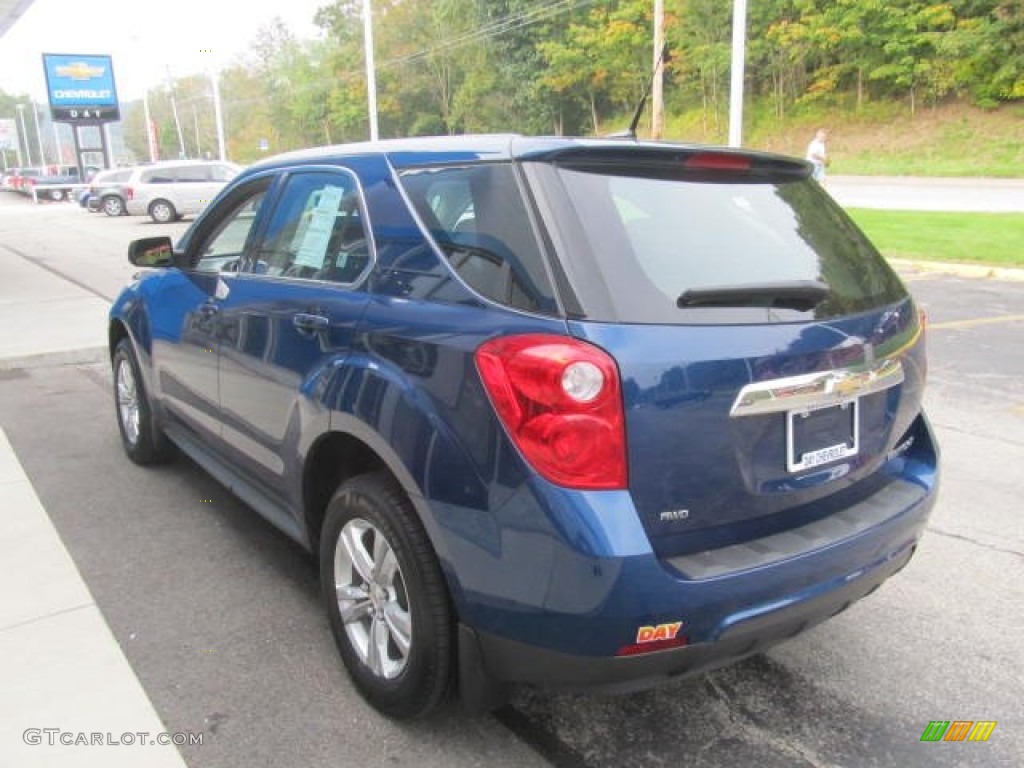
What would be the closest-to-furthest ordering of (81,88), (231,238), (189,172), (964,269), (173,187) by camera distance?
(231,238) < (964,269) < (173,187) < (189,172) < (81,88)

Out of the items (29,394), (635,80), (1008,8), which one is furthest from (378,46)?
(29,394)

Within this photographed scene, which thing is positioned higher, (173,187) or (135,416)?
(173,187)

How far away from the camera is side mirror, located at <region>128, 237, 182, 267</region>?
4286mm

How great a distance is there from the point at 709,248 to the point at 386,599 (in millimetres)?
1410

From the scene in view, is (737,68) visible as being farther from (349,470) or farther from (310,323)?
(349,470)

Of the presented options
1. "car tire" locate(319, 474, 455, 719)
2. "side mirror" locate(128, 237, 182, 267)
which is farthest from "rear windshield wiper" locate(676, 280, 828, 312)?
"side mirror" locate(128, 237, 182, 267)

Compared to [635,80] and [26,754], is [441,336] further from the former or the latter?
[635,80]

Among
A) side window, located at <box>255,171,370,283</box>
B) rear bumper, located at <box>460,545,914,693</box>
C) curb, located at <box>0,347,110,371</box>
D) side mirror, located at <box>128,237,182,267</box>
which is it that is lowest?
curb, located at <box>0,347,110,371</box>

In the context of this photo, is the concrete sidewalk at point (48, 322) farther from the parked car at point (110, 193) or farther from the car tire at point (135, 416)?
the parked car at point (110, 193)

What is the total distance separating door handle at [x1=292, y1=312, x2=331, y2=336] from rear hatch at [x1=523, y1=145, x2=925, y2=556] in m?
0.89

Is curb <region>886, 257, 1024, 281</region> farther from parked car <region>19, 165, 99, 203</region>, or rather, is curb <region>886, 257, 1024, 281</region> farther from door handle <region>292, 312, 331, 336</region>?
parked car <region>19, 165, 99, 203</region>

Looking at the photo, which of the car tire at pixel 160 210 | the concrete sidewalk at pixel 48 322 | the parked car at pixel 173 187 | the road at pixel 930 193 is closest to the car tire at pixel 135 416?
the concrete sidewalk at pixel 48 322

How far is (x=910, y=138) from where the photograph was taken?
40.2 meters

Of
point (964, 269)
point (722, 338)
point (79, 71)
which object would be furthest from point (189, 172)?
point (722, 338)
